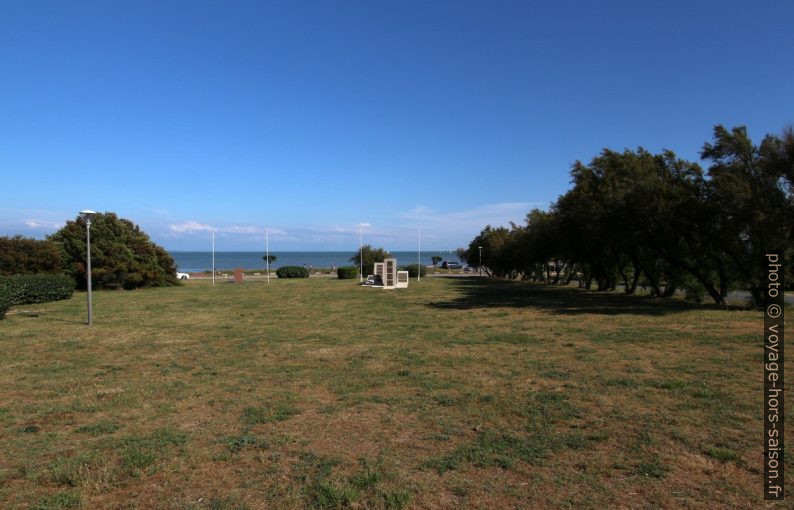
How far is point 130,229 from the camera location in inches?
1288

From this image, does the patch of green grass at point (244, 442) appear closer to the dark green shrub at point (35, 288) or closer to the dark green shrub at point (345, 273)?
the dark green shrub at point (35, 288)

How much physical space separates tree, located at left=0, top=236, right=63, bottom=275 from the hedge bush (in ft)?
10.3

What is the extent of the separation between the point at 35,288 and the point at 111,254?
9.85 metres

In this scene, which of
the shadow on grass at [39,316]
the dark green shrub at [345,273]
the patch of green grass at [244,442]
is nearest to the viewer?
the patch of green grass at [244,442]

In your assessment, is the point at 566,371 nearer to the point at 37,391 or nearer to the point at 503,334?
the point at 503,334

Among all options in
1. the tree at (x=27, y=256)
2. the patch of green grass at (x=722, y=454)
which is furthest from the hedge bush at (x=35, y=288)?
the patch of green grass at (x=722, y=454)

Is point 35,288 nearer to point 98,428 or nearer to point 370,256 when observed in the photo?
point 98,428

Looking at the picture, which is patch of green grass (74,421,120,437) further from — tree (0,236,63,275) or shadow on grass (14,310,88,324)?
tree (0,236,63,275)

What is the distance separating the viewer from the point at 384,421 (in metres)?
5.11

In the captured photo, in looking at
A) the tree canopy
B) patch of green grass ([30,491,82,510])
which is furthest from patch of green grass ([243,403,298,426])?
the tree canopy

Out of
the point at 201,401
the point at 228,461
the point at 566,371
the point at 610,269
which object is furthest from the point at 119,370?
the point at 610,269

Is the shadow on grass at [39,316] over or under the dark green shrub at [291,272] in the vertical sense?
under

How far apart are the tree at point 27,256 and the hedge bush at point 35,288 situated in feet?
10.3

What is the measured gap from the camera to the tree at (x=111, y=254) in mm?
28406
